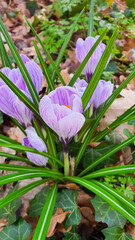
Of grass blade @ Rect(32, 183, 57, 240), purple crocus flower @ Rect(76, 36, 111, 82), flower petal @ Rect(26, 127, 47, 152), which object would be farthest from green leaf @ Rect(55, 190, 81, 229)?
purple crocus flower @ Rect(76, 36, 111, 82)

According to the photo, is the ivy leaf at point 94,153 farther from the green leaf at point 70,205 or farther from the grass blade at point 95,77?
the grass blade at point 95,77

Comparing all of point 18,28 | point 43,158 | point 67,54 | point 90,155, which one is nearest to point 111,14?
point 67,54

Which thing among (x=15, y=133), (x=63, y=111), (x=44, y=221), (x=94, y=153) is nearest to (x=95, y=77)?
(x=63, y=111)

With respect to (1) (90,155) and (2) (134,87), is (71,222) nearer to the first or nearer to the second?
(1) (90,155)

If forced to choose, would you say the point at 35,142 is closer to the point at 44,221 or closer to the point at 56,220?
the point at 44,221

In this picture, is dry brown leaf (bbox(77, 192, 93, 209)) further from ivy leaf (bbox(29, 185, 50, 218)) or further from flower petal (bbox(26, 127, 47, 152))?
flower petal (bbox(26, 127, 47, 152))
